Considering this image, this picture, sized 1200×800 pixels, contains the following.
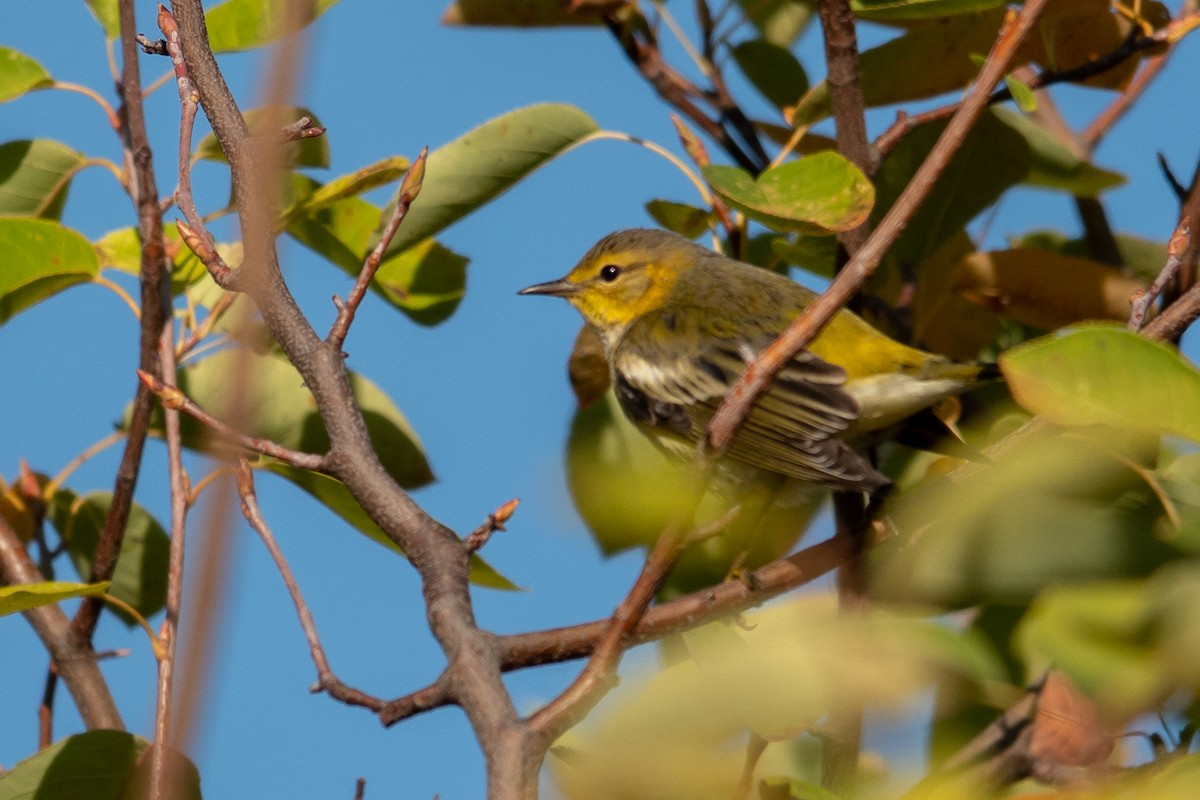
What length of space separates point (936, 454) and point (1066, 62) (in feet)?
3.11

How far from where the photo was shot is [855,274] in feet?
4.86

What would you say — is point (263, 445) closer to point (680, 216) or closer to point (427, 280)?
point (427, 280)

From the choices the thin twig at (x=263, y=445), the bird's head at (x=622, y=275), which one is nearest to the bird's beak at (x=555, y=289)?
the bird's head at (x=622, y=275)

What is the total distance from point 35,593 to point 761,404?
7.48 ft

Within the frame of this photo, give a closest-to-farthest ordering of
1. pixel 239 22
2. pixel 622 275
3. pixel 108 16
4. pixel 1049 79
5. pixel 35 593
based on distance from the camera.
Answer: pixel 35 593
pixel 239 22
pixel 1049 79
pixel 108 16
pixel 622 275

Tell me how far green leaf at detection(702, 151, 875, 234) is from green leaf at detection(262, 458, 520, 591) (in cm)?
79

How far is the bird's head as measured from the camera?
4781 mm

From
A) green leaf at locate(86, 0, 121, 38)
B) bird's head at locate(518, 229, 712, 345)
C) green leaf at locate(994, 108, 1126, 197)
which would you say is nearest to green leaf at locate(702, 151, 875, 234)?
green leaf at locate(994, 108, 1126, 197)

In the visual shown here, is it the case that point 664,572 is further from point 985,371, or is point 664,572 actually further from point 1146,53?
point 1146,53

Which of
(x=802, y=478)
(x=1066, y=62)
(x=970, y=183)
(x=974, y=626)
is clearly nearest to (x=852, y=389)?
(x=802, y=478)

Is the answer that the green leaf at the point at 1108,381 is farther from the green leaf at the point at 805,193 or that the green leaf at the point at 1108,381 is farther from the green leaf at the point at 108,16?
the green leaf at the point at 108,16

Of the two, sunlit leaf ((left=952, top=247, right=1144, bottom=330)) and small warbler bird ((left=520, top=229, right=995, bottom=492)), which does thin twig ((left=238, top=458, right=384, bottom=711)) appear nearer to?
small warbler bird ((left=520, top=229, right=995, bottom=492))

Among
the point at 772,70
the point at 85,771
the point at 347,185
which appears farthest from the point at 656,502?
the point at 772,70

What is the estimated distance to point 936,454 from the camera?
3.22 meters
